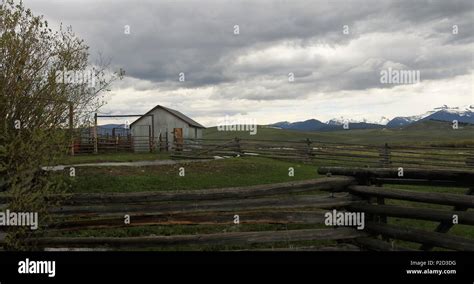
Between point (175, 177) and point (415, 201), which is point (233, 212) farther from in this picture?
point (175, 177)

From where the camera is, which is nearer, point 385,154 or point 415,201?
point 415,201

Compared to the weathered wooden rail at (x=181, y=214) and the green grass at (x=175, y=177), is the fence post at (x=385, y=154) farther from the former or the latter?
the weathered wooden rail at (x=181, y=214)

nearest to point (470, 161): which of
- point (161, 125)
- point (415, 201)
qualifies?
point (415, 201)

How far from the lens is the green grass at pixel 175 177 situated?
1409 cm

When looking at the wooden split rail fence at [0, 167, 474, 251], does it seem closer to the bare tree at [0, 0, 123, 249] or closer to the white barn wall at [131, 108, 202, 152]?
the bare tree at [0, 0, 123, 249]

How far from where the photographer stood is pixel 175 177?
54.2 ft

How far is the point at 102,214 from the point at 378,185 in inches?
170

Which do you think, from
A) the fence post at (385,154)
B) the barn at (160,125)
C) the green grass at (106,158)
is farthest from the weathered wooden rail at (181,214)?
the barn at (160,125)

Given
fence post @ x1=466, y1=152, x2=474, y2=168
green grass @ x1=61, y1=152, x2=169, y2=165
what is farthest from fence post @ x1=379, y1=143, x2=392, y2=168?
green grass @ x1=61, y1=152, x2=169, y2=165

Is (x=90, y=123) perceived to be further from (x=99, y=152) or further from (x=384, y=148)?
(x=99, y=152)

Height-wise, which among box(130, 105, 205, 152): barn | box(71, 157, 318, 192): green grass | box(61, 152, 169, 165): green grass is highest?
box(130, 105, 205, 152): barn

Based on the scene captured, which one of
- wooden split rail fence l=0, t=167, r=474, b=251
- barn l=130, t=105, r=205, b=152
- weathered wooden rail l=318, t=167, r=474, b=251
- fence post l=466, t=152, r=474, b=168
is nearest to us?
weathered wooden rail l=318, t=167, r=474, b=251

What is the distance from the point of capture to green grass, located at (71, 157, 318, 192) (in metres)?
14.1

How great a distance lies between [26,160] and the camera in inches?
244
